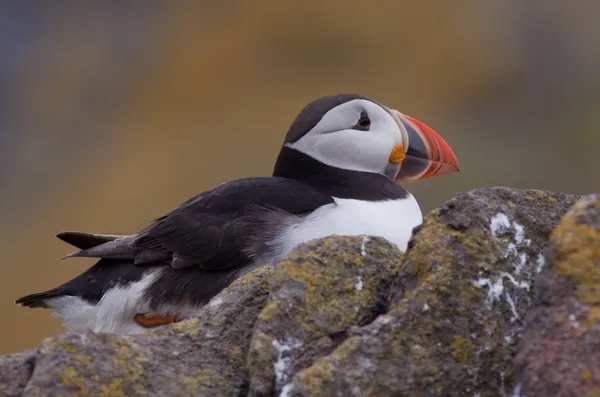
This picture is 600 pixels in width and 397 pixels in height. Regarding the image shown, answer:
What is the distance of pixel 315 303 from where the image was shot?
108 inches

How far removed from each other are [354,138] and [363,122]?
0.10 metres

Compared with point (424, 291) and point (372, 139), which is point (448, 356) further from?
point (372, 139)

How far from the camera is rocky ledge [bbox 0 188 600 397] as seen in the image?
8.03 feet

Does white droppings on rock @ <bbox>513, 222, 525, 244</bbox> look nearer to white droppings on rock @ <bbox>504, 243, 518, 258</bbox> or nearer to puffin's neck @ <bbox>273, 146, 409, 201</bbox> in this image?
white droppings on rock @ <bbox>504, 243, 518, 258</bbox>

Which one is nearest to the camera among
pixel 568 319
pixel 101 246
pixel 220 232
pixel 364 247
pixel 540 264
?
pixel 568 319

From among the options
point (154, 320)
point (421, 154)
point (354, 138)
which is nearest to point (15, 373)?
point (154, 320)

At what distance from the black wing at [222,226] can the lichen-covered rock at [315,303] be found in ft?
5.17

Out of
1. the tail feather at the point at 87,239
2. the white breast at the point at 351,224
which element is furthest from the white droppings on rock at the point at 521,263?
the tail feather at the point at 87,239

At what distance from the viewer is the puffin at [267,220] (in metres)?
4.46

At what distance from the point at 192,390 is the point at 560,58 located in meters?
18.7

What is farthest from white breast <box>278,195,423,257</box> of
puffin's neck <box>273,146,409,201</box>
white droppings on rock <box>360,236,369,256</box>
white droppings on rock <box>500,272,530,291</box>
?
white droppings on rock <box>500,272,530,291</box>

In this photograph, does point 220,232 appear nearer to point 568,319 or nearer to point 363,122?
point 363,122

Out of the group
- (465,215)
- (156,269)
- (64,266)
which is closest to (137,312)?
(156,269)

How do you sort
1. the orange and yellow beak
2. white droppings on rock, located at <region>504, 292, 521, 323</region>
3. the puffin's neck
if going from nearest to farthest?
white droppings on rock, located at <region>504, 292, 521, 323</region>
the puffin's neck
the orange and yellow beak
